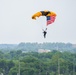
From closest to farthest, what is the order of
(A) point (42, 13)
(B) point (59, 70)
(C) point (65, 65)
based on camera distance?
(A) point (42, 13), (B) point (59, 70), (C) point (65, 65)

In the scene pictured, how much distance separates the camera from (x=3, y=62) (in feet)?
420

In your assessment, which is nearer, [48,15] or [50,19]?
[48,15]

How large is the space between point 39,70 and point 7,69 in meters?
7.96

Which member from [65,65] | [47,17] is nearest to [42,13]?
[47,17]

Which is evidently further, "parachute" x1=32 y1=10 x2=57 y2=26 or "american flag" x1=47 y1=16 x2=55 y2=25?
"american flag" x1=47 y1=16 x2=55 y2=25

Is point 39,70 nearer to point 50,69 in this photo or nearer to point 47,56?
point 50,69

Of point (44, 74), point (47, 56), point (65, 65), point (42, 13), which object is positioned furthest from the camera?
point (47, 56)

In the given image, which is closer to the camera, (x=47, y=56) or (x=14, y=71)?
(x=14, y=71)

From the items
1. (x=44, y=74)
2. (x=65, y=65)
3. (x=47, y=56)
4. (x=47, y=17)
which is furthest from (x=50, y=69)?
(x=47, y=17)

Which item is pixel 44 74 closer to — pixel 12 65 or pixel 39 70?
pixel 39 70

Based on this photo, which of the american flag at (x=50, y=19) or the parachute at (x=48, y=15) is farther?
the american flag at (x=50, y=19)

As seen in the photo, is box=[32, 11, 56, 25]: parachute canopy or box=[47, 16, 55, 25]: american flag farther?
box=[47, 16, 55, 25]: american flag

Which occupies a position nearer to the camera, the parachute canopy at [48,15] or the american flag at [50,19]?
the parachute canopy at [48,15]

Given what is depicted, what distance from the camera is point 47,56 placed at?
16350 centimetres
